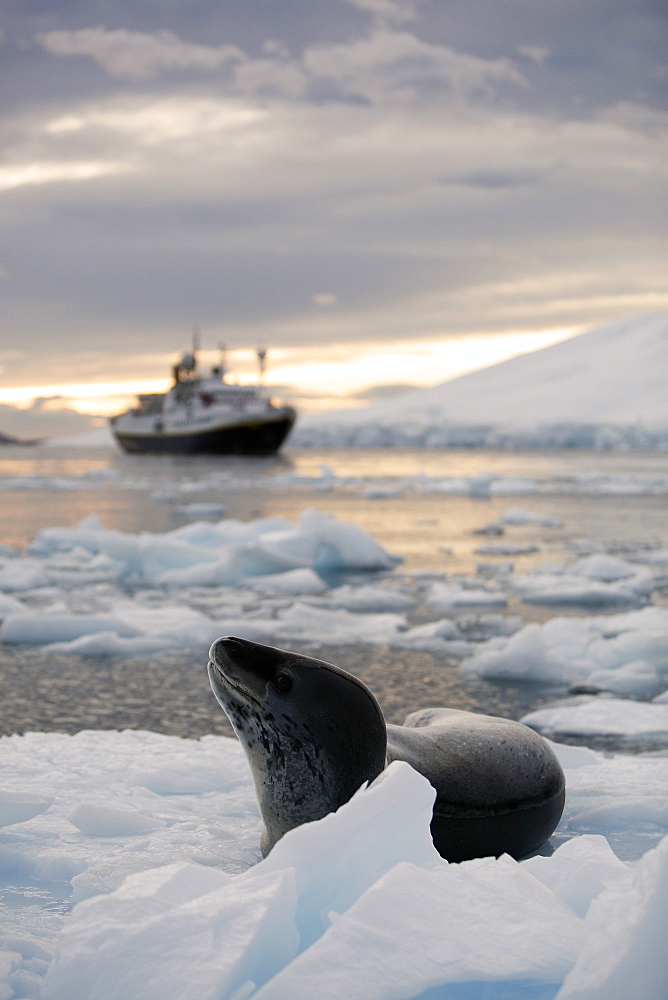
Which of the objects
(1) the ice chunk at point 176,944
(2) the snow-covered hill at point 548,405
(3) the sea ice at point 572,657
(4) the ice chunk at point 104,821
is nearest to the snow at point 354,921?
(1) the ice chunk at point 176,944

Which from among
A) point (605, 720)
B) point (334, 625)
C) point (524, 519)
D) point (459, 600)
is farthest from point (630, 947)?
point (524, 519)

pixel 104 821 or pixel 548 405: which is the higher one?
pixel 548 405

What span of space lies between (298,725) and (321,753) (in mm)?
97

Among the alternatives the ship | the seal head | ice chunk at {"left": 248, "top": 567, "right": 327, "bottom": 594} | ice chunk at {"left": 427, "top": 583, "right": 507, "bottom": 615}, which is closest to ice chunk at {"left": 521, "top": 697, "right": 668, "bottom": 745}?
the seal head

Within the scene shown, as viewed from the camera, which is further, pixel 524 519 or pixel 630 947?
pixel 524 519

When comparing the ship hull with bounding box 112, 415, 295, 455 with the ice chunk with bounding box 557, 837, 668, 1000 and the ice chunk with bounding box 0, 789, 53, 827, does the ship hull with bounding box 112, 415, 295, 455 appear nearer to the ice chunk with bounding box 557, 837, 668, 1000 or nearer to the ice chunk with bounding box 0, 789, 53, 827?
the ice chunk with bounding box 0, 789, 53, 827

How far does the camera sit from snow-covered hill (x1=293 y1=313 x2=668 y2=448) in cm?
6912

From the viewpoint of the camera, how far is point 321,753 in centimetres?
246

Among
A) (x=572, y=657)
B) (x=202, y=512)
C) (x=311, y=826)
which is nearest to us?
(x=311, y=826)

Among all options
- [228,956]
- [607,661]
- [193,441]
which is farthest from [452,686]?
[193,441]

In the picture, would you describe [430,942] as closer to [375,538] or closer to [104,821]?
[104,821]

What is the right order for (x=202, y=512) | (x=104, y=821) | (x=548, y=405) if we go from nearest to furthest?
(x=104, y=821), (x=202, y=512), (x=548, y=405)

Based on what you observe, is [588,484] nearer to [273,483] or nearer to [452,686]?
[273,483]

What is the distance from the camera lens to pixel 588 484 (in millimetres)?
28922
